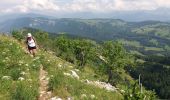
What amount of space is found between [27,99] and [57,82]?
4.17 meters

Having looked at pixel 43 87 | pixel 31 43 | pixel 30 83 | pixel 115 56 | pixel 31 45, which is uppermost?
pixel 31 43

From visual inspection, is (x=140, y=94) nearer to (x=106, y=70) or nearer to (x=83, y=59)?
(x=106, y=70)

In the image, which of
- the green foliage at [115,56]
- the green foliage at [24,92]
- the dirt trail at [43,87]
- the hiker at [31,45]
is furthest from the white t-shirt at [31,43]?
the green foliage at [115,56]

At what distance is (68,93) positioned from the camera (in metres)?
23.6

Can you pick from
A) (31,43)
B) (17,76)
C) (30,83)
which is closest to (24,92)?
(30,83)

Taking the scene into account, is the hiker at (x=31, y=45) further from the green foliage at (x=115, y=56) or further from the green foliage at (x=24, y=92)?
the green foliage at (x=115, y=56)

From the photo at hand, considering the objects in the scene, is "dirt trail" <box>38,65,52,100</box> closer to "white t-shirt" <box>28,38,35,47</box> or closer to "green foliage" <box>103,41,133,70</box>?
"white t-shirt" <box>28,38,35,47</box>

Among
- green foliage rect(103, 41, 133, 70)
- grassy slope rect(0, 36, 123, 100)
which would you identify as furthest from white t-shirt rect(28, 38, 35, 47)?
green foliage rect(103, 41, 133, 70)

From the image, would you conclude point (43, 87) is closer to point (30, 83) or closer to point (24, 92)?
point (30, 83)

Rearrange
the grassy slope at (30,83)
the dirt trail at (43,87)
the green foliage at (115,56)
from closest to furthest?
the grassy slope at (30,83) → the dirt trail at (43,87) → the green foliage at (115,56)

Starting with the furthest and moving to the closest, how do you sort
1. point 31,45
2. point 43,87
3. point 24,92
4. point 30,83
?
point 31,45
point 43,87
point 30,83
point 24,92

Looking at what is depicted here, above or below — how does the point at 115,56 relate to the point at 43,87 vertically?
below

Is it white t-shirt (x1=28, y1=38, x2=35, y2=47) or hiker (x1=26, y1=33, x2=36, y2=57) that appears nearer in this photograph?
hiker (x1=26, y1=33, x2=36, y2=57)

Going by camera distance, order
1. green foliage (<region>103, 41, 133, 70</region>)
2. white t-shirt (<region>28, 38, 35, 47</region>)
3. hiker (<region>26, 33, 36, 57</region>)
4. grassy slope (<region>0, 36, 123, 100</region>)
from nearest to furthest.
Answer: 1. grassy slope (<region>0, 36, 123, 100</region>)
2. hiker (<region>26, 33, 36, 57</region>)
3. white t-shirt (<region>28, 38, 35, 47</region>)
4. green foliage (<region>103, 41, 133, 70</region>)
